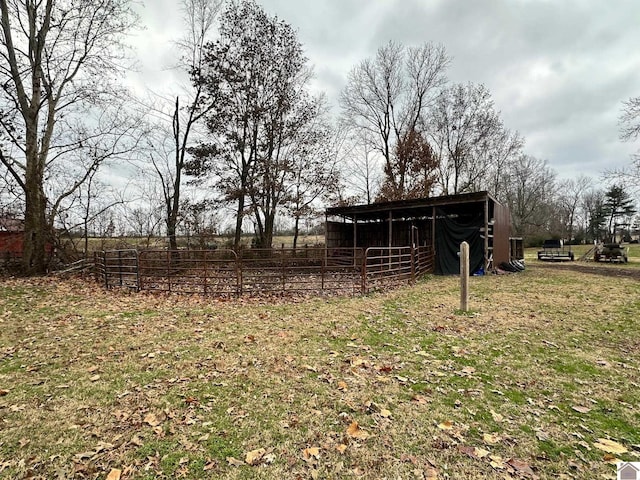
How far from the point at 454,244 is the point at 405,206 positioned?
2.53m

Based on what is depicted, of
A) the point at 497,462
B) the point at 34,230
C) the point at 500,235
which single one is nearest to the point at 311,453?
the point at 497,462

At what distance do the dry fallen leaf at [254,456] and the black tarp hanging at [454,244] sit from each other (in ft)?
38.8

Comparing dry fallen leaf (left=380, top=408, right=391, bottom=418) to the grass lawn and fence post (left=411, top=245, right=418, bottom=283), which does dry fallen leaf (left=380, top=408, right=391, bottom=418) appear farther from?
fence post (left=411, top=245, right=418, bottom=283)

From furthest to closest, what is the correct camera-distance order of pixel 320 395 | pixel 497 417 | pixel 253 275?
1. pixel 253 275
2. pixel 320 395
3. pixel 497 417

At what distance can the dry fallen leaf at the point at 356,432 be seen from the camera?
7.80 feet

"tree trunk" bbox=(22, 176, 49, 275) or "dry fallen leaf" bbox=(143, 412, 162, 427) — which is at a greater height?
"tree trunk" bbox=(22, 176, 49, 275)

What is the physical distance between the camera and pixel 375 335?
484 cm

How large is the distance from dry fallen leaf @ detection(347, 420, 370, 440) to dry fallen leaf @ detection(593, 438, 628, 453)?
161 centimetres

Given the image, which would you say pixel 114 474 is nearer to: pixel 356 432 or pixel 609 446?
pixel 356 432

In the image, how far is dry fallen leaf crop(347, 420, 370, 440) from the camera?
238 centimetres

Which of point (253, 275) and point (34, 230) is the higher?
point (34, 230)

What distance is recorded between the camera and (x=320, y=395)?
3.01m

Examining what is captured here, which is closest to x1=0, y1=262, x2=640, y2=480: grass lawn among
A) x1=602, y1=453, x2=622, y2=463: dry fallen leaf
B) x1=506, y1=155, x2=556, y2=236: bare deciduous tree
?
x1=602, y1=453, x2=622, y2=463: dry fallen leaf

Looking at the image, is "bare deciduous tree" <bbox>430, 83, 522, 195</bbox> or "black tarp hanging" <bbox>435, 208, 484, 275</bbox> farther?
"bare deciduous tree" <bbox>430, 83, 522, 195</bbox>
